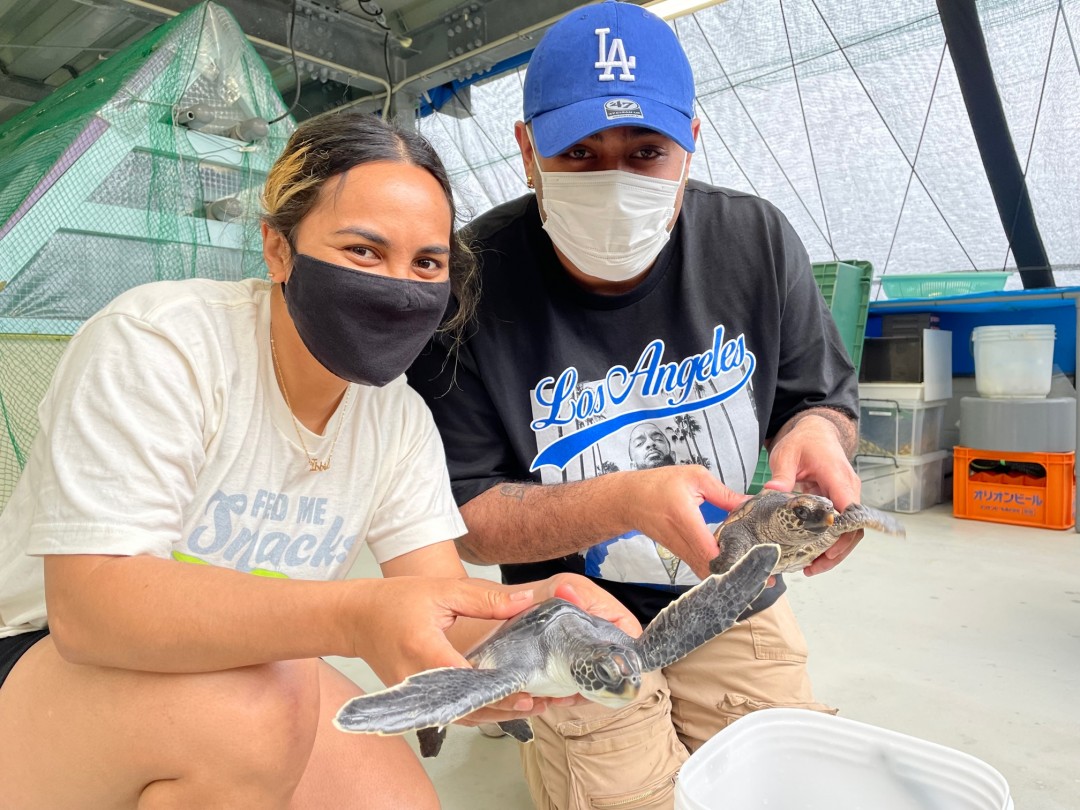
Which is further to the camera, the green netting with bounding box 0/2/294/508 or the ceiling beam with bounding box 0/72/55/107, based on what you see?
the ceiling beam with bounding box 0/72/55/107

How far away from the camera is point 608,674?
66cm

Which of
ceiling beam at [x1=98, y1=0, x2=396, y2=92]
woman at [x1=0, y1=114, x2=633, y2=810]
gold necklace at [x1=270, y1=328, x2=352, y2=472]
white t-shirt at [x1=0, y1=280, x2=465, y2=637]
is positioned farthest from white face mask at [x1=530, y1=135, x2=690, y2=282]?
ceiling beam at [x1=98, y1=0, x2=396, y2=92]

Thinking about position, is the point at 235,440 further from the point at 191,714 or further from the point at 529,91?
the point at 529,91

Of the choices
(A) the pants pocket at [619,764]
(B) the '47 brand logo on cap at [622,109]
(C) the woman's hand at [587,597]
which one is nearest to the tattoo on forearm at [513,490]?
(C) the woman's hand at [587,597]

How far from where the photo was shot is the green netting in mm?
1879

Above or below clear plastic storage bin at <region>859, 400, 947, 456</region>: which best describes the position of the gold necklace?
above

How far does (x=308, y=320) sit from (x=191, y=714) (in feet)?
1.41

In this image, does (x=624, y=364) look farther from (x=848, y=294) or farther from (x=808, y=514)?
(x=848, y=294)

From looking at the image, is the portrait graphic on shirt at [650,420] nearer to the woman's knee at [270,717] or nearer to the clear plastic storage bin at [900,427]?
the woman's knee at [270,717]

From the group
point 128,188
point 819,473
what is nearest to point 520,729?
point 819,473

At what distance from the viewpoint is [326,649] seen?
0.69m

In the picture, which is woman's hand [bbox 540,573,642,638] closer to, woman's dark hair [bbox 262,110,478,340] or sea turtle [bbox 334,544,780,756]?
sea turtle [bbox 334,544,780,756]

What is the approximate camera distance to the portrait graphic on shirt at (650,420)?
1.22 metres

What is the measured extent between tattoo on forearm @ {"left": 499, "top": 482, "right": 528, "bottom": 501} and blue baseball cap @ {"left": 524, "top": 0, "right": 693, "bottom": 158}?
512 mm
